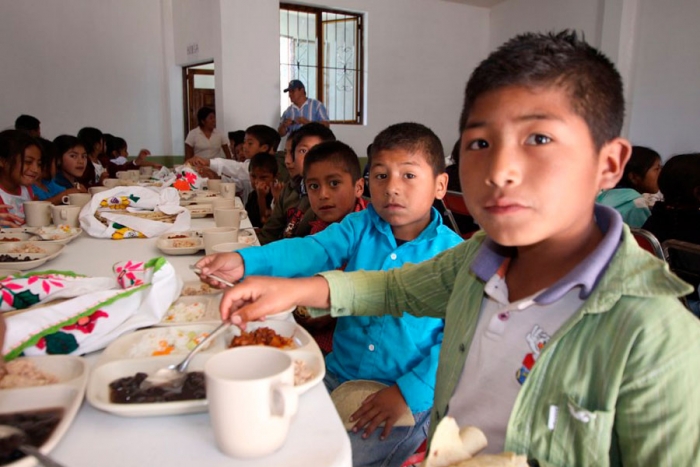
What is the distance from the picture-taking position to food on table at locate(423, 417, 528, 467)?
2.03ft

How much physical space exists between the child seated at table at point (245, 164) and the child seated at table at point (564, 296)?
374 cm

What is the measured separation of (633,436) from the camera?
65 centimetres

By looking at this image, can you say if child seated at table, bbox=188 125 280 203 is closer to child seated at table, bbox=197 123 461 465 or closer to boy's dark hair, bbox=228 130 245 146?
boy's dark hair, bbox=228 130 245 146

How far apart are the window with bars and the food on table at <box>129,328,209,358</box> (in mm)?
6223

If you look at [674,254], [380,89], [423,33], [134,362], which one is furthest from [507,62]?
[423,33]

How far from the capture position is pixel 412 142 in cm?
149

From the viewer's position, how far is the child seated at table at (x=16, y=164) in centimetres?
275

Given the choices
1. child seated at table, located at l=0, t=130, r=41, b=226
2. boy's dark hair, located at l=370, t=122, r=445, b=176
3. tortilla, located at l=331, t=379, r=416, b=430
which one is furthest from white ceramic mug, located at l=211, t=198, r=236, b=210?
tortilla, located at l=331, t=379, r=416, b=430

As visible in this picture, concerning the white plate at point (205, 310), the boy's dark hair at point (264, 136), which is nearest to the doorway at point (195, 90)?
the boy's dark hair at point (264, 136)

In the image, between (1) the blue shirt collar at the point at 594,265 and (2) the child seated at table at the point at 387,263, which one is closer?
(1) the blue shirt collar at the point at 594,265

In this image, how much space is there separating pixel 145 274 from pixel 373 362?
0.64 metres

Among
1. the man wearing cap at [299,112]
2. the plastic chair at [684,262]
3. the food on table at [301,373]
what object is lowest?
the plastic chair at [684,262]

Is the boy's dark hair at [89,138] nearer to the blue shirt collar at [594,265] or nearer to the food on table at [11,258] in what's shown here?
the food on table at [11,258]

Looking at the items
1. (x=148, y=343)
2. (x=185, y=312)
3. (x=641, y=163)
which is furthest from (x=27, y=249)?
(x=641, y=163)
